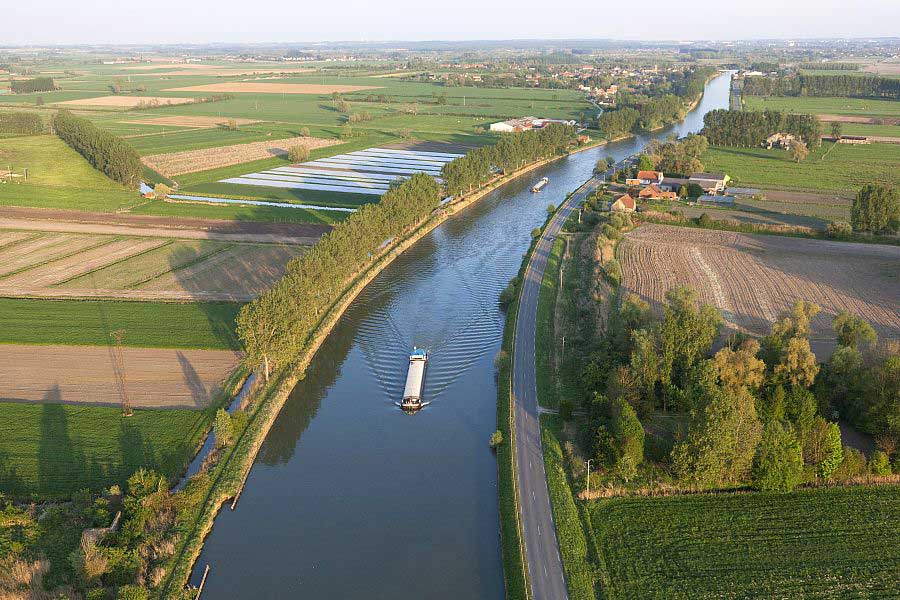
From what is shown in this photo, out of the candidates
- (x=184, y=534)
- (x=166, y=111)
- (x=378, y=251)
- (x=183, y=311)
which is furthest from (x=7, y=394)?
(x=166, y=111)

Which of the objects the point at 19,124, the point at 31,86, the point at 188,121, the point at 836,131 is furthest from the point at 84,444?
the point at 31,86

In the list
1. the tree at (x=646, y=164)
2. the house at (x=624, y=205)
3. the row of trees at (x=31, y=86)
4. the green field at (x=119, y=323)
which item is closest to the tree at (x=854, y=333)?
the house at (x=624, y=205)

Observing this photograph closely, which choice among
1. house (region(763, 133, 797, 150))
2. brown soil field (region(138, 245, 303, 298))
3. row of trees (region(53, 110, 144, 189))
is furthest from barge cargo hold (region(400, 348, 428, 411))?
house (region(763, 133, 797, 150))

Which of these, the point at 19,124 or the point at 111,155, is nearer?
the point at 111,155

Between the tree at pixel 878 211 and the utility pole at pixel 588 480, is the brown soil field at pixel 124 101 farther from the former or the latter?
the utility pole at pixel 588 480

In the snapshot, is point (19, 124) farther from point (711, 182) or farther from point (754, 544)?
point (754, 544)

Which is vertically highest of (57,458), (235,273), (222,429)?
(235,273)

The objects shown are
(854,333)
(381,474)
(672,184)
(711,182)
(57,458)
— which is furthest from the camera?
(672,184)

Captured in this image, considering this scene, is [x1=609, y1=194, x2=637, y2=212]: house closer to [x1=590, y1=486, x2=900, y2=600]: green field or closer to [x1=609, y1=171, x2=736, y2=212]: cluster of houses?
[x1=609, y1=171, x2=736, y2=212]: cluster of houses
